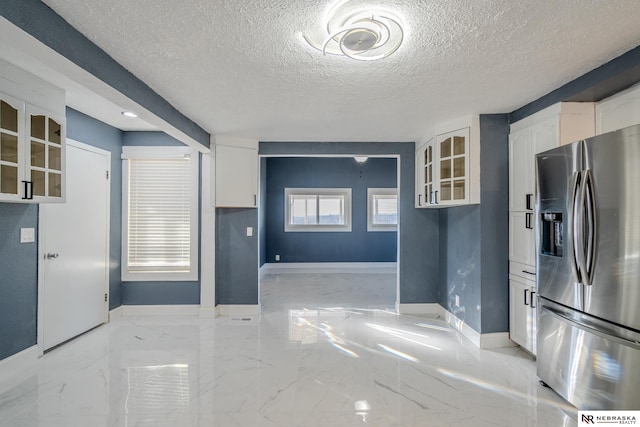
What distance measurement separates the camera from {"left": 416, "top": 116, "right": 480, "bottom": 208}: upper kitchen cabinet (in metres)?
3.21

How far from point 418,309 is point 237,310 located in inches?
97.1

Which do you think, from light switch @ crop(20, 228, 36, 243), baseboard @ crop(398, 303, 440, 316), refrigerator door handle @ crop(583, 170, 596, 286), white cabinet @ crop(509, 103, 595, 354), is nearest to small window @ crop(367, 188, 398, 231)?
baseboard @ crop(398, 303, 440, 316)

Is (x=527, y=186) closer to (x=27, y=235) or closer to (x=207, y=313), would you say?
(x=207, y=313)

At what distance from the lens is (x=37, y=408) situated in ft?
7.22

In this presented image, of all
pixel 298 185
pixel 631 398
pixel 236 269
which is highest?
pixel 298 185

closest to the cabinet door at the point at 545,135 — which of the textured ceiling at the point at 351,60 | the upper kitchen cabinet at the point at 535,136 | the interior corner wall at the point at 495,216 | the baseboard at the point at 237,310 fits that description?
the upper kitchen cabinet at the point at 535,136

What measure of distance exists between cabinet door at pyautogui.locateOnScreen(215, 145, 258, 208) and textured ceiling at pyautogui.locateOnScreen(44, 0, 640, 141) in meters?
0.98

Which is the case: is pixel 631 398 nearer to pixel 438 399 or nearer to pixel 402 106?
pixel 438 399

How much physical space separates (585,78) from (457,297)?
8.11 feet

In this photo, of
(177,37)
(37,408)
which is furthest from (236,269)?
(177,37)

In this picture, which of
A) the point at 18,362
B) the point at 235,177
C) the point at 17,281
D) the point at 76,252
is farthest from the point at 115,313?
the point at 235,177

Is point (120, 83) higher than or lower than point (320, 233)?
higher

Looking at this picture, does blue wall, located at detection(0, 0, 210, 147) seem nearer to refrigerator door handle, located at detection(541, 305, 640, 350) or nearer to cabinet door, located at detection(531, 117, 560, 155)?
cabinet door, located at detection(531, 117, 560, 155)

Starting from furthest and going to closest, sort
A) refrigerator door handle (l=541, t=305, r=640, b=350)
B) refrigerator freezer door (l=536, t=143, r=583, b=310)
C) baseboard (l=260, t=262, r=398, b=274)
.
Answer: baseboard (l=260, t=262, r=398, b=274) → refrigerator freezer door (l=536, t=143, r=583, b=310) → refrigerator door handle (l=541, t=305, r=640, b=350)
